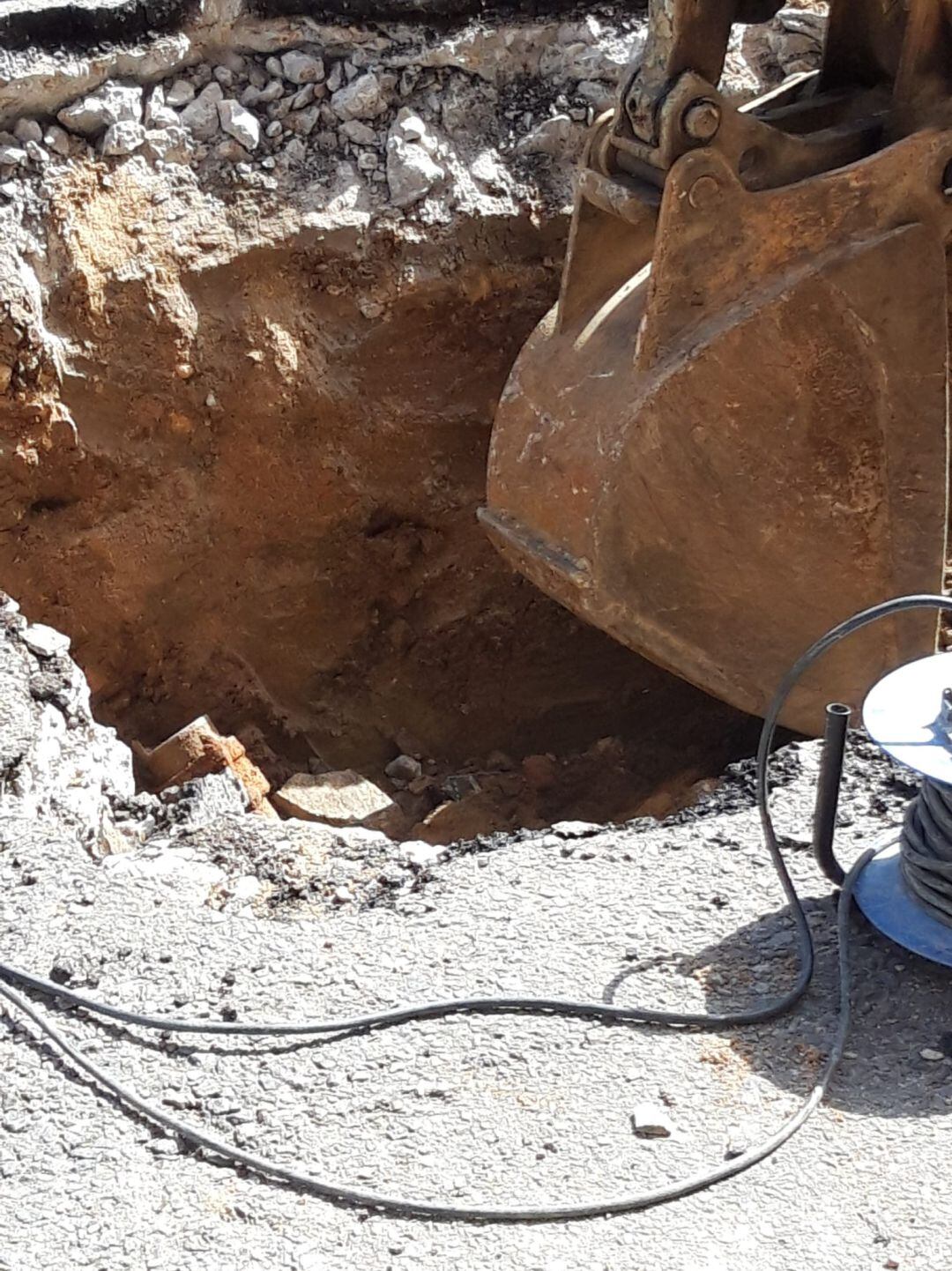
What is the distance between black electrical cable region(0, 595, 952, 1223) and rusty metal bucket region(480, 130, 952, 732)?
1061mm

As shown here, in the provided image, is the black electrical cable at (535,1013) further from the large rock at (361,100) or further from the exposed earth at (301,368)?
the large rock at (361,100)

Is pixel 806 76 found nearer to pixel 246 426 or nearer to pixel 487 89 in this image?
pixel 487 89

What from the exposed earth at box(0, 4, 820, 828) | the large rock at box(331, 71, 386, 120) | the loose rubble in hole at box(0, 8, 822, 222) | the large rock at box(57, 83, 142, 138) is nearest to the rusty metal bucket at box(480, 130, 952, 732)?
the exposed earth at box(0, 4, 820, 828)

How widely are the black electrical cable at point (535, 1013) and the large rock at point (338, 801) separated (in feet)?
5.51

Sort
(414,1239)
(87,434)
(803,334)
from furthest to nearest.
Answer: (87,434) < (803,334) < (414,1239)

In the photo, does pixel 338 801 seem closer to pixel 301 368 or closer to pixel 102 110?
pixel 301 368

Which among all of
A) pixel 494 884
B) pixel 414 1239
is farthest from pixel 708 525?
pixel 414 1239

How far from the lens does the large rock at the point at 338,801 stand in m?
4.54

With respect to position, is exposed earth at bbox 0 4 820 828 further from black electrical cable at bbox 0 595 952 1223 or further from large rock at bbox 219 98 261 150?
black electrical cable at bbox 0 595 952 1223

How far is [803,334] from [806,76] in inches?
35.6

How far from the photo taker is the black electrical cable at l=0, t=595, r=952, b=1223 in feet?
7.84

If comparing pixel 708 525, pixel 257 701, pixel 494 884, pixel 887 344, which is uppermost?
pixel 887 344

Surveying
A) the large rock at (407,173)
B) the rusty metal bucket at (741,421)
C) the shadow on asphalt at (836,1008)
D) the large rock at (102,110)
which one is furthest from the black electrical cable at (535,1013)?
the large rock at (102,110)

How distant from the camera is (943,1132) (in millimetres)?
2486
